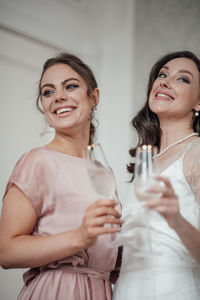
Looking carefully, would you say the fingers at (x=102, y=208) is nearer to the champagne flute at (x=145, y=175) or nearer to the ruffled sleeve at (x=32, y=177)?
the champagne flute at (x=145, y=175)

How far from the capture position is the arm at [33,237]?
1243 mm

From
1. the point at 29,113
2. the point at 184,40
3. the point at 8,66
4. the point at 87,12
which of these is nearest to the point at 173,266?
the point at 29,113

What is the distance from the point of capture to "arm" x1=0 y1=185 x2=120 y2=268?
124cm

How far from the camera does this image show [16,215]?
1.51m

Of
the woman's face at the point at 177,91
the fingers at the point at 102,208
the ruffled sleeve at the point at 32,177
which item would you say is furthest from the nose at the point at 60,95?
the fingers at the point at 102,208

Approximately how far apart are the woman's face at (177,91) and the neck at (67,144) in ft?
1.45

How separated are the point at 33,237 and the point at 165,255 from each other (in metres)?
0.57

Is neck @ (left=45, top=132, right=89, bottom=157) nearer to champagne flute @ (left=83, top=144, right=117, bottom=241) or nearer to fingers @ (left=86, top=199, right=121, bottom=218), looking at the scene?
champagne flute @ (left=83, top=144, right=117, bottom=241)

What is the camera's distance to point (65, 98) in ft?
5.94

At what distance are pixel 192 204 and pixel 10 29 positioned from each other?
1933 millimetres

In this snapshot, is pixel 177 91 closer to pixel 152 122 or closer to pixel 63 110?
pixel 152 122

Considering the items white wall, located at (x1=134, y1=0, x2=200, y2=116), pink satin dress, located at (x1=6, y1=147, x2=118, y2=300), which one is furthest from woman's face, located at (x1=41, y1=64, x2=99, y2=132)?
white wall, located at (x1=134, y1=0, x2=200, y2=116)

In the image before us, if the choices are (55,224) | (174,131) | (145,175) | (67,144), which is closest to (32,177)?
(55,224)

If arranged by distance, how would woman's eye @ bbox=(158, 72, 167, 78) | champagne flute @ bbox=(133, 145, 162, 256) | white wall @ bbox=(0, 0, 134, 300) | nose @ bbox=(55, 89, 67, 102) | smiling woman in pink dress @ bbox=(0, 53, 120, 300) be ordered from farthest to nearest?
1. white wall @ bbox=(0, 0, 134, 300)
2. woman's eye @ bbox=(158, 72, 167, 78)
3. nose @ bbox=(55, 89, 67, 102)
4. smiling woman in pink dress @ bbox=(0, 53, 120, 300)
5. champagne flute @ bbox=(133, 145, 162, 256)
